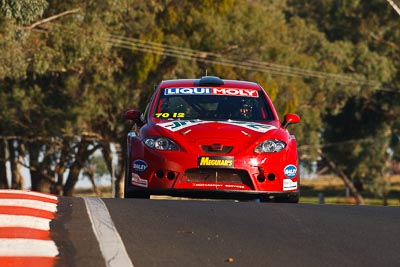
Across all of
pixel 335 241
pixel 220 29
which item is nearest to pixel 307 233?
pixel 335 241

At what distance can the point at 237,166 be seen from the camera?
12.5 m

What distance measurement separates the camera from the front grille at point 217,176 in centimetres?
1257

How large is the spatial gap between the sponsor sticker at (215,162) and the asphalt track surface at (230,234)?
154 centimetres

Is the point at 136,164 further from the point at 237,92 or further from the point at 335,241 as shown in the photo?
the point at 335,241

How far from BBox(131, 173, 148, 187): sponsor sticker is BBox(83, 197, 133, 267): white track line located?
2.05m

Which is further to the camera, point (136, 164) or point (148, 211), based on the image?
point (136, 164)

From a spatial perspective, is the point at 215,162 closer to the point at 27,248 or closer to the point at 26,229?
the point at 26,229

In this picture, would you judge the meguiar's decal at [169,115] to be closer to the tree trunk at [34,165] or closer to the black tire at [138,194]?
the black tire at [138,194]

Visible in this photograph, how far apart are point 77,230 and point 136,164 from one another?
14.3ft

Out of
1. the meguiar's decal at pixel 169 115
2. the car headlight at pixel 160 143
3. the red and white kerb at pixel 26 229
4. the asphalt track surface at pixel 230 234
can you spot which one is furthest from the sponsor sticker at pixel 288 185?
the red and white kerb at pixel 26 229

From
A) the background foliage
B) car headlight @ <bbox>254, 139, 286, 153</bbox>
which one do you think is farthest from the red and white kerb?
the background foliage

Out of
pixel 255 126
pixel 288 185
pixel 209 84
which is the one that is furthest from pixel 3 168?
pixel 288 185

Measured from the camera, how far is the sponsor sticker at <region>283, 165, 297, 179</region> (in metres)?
12.9

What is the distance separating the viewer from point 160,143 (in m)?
12.7
